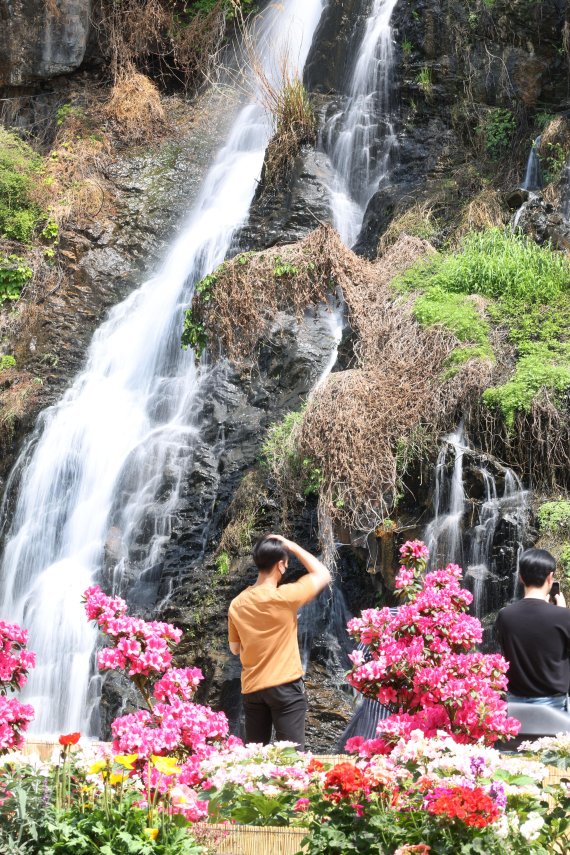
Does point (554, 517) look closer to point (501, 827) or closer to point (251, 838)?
point (251, 838)

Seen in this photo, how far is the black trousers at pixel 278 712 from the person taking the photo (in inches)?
204

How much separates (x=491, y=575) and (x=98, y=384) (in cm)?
651

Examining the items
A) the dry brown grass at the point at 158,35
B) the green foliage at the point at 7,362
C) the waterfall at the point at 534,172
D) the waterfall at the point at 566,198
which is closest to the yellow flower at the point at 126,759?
the waterfall at the point at 566,198

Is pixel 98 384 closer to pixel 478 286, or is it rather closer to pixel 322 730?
pixel 478 286

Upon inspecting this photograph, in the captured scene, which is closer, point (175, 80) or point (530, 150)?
point (530, 150)

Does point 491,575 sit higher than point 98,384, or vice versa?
point 98,384

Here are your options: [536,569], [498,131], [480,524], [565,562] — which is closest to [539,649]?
[536,569]

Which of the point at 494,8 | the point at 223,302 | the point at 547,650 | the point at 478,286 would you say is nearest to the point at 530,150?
the point at 494,8

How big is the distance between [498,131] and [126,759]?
11.2 meters

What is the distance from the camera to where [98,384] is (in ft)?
42.2

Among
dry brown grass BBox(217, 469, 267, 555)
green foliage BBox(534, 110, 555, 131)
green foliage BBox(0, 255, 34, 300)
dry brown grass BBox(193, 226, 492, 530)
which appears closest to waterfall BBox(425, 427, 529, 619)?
dry brown grass BBox(193, 226, 492, 530)

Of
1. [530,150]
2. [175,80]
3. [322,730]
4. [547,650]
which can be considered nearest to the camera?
[547,650]

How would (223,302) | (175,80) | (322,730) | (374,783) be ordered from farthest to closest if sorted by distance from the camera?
(175,80) < (223,302) < (322,730) < (374,783)

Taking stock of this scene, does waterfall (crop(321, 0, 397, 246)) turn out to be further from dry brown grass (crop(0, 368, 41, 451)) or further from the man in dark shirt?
the man in dark shirt
